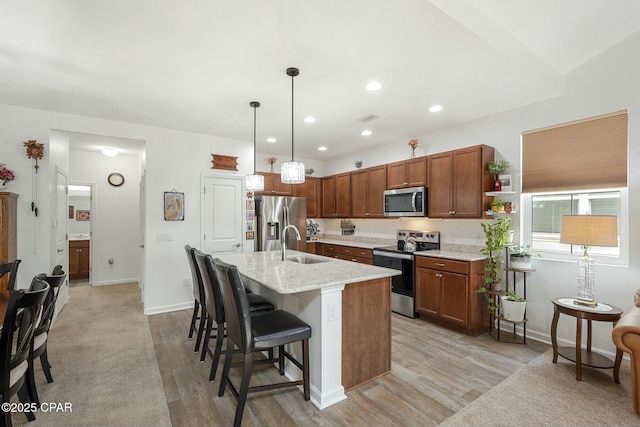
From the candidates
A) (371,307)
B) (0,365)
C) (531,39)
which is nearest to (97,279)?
(0,365)

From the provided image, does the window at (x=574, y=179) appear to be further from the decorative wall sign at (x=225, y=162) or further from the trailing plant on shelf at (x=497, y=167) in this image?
the decorative wall sign at (x=225, y=162)

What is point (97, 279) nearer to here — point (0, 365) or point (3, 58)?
point (3, 58)

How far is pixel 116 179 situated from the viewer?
6281 mm

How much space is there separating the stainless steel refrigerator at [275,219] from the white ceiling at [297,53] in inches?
71.1

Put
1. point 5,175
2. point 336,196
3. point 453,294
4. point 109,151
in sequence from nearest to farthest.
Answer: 1. point 5,175
2. point 453,294
3. point 109,151
4. point 336,196

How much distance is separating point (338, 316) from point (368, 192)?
10.9ft

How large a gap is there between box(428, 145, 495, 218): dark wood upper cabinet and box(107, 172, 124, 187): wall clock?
19.9 ft

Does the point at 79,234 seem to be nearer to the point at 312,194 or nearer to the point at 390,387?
the point at 312,194

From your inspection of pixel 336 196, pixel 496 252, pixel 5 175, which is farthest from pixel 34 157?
pixel 496 252

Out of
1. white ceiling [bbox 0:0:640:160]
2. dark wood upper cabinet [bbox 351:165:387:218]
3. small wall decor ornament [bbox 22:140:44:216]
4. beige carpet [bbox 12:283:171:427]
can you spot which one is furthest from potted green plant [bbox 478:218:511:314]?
small wall decor ornament [bbox 22:140:44:216]

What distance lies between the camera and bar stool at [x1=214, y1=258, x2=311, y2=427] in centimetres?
200

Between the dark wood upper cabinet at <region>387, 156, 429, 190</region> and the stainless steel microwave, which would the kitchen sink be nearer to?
the stainless steel microwave

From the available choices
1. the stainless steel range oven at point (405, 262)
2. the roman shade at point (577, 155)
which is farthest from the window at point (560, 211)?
the stainless steel range oven at point (405, 262)

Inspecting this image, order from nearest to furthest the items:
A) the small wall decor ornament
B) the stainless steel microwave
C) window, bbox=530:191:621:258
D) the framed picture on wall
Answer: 1. window, bbox=530:191:621:258
2. the small wall decor ornament
3. the stainless steel microwave
4. the framed picture on wall
